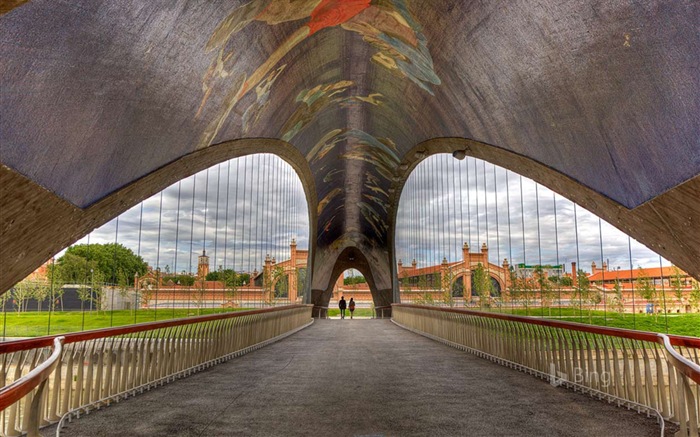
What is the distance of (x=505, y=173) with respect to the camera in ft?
48.8

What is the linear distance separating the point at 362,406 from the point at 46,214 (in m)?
5.25

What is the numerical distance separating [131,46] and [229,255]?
32.8 feet

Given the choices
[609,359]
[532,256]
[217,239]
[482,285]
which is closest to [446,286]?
[482,285]

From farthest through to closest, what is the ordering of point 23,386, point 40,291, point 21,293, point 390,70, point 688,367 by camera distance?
point 390,70 < point 40,291 < point 21,293 < point 688,367 < point 23,386

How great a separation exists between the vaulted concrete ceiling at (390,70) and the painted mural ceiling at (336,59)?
0.03 meters

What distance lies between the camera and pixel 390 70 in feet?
53.6

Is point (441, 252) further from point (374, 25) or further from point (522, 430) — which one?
point (522, 430)

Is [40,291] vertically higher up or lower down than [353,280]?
lower down

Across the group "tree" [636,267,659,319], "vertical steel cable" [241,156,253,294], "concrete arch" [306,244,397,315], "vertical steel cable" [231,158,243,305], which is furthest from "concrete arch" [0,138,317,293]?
"concrete arch" [306,244,397,315]

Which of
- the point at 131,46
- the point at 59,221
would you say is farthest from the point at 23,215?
the point at 131,46

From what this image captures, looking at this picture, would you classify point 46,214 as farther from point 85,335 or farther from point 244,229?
point 244,229

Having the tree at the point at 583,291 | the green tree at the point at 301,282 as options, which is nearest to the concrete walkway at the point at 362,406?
the tree at the point at 583,291

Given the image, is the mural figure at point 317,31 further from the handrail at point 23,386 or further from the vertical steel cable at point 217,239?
the handrail at point 23,386

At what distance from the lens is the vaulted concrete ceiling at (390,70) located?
6227mm
